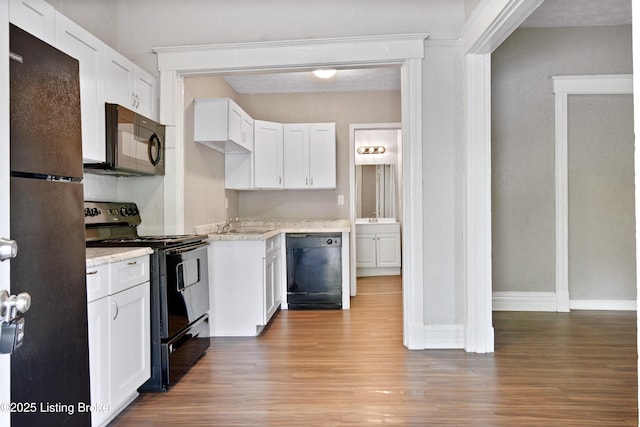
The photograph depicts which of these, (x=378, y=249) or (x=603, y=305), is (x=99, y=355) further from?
(x=378, y=249)

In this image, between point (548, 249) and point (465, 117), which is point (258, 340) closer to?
point (465, 117)

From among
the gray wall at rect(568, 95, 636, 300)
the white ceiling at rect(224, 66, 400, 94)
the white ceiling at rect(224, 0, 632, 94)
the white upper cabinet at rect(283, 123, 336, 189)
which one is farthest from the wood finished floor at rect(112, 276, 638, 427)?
the white ceiling at rect(224, 66, 400, 94)

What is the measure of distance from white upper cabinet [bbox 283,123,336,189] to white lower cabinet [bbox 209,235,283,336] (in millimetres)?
1732

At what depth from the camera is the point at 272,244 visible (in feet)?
13.2

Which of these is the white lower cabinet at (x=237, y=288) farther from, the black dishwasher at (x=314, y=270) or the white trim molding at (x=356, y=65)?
the black dishwasher at (x=314, y=270)

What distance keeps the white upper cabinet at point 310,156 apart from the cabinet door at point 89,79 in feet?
8.93

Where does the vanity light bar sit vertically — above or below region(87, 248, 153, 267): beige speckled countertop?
above

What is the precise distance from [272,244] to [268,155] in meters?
1.38

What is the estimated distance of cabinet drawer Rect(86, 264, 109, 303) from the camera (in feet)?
5.98

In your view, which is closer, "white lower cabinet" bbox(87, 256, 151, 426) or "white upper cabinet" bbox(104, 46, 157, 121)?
"white lower cabinet" bbox(87, 256, 151, 426)

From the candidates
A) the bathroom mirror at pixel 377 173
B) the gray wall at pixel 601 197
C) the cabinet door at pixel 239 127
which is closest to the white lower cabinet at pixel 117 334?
the cabinet door at pixel 239 127

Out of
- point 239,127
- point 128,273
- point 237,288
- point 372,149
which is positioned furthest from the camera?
point 372,149

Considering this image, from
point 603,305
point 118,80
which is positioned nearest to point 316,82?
point 118,80

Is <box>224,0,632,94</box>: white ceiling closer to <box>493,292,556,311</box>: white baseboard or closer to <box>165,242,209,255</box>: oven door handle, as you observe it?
<box>165,242,209,255</box>: oven door handle
